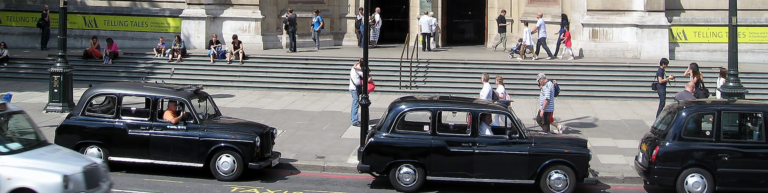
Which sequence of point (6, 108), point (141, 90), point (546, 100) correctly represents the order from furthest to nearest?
point (546, 100), point (141, 90), point (6, 108)

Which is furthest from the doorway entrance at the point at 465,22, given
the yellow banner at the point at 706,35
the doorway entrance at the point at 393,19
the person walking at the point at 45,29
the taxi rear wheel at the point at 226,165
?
the taxi rear wheel at the point at 226,165

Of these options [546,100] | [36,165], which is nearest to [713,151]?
[546,100]

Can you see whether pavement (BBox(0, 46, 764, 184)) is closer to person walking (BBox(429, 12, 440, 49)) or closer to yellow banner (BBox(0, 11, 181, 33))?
person walking (BBox(429, 12, 440, 49))

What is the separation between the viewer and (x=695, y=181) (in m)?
10.5

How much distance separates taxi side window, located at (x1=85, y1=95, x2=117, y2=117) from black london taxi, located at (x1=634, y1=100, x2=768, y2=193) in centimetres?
Answer: 731

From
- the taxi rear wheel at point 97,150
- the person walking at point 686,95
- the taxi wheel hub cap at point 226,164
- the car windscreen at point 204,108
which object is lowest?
the taxi wheel hub cap at point 226,164

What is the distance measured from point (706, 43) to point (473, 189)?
1608cm

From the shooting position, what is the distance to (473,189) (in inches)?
443

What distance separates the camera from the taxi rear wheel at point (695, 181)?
10492mm

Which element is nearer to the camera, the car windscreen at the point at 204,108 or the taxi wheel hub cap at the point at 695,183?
the taxi wheel hub cap at the point at 695,183

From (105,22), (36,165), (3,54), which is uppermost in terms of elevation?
(105,22)

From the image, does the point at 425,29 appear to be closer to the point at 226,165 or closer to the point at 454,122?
the point at 454,122

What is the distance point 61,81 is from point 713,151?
12.7 meters

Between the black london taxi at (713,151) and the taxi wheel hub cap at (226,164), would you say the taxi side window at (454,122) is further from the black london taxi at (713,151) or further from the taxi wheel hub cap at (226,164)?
the taxi wheel hub cap at (226,164)
